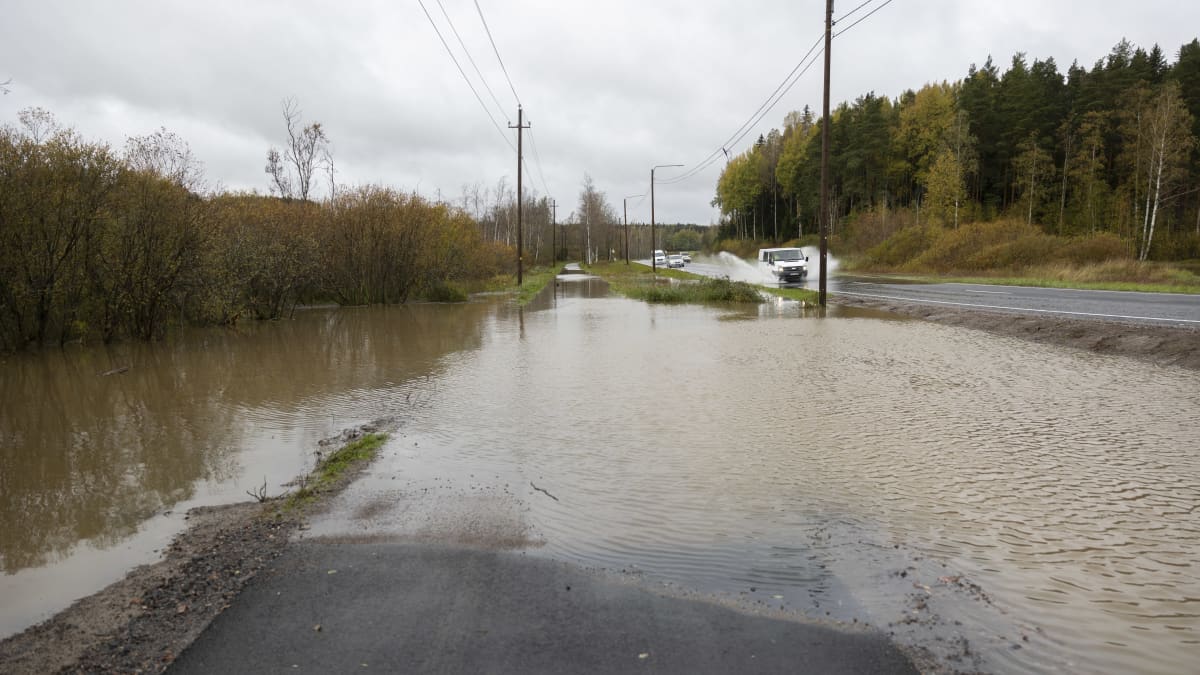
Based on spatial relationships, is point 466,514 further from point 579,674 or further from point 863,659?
point 863,659

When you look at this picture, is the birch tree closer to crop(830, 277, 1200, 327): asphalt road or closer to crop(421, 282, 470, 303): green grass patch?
crop(830, 277, 1200, 327): asphalt road

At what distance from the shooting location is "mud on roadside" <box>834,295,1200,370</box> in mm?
11422

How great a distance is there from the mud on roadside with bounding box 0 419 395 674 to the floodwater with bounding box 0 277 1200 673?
0.34 m

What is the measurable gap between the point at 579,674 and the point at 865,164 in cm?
8033

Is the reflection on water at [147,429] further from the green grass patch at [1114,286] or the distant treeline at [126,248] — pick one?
the green grass patch at [1114,286]

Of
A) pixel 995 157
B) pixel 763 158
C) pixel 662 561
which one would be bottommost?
pixel 662 561

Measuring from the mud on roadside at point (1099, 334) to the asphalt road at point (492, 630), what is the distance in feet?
35.6

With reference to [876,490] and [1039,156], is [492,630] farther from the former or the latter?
[1039,156]

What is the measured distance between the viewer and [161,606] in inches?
151

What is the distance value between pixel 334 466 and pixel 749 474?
12.9ft

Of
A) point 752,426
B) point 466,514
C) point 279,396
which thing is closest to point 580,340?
point 279,396

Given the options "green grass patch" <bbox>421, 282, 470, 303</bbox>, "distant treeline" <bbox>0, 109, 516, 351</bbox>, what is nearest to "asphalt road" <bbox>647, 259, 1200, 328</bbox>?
"green grass patch" <bbox>421, 282, 470, 303</bbox>

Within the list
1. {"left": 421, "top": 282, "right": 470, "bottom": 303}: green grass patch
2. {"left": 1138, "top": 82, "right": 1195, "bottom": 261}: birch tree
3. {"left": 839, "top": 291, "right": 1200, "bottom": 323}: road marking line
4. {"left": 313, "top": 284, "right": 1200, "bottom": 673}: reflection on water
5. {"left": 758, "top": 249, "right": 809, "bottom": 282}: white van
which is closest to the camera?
{"left": 313, "top": 284, "right": 1200, "bottom": 673}: reflection on water

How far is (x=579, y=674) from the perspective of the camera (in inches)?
123
